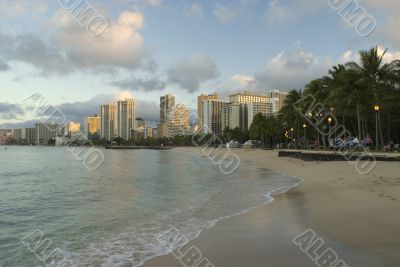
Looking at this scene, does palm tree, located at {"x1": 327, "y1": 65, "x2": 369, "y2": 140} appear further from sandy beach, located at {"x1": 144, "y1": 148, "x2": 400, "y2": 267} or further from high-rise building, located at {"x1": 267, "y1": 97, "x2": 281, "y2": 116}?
high-rise building, located at {"x1": 267, "y1": 97, "x2": 281, "y2": 116}

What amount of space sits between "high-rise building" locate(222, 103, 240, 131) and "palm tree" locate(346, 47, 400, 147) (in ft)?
466

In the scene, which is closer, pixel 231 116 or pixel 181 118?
pixel 181 118

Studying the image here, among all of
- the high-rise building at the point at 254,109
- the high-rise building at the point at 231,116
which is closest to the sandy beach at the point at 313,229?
the high-rise building at the point at 254,109

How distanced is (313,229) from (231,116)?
178 m

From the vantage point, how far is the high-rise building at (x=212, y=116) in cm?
18750

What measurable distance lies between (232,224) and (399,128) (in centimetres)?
6658

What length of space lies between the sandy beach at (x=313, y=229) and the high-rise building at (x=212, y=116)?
170 metres

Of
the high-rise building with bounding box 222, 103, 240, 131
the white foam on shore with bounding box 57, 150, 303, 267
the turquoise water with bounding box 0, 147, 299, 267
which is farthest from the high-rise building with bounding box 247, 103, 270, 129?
the white foam on shore with bounding box 57, 150, 303, 267

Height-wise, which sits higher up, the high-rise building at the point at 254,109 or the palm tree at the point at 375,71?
the high-rise building at the point at 254,109

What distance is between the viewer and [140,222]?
12.6m

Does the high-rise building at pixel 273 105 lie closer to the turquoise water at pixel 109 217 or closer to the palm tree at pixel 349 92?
the palm tree at pixel 349 92

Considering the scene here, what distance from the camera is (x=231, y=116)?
188 meters

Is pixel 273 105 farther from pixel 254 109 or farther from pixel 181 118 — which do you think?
pixel 181 118

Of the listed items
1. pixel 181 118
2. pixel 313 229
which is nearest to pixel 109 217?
pixel 313 229
